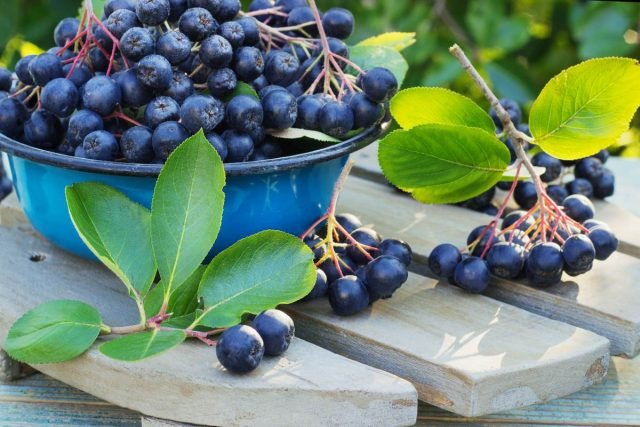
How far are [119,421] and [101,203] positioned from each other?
28cm

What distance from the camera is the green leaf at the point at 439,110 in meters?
1.26

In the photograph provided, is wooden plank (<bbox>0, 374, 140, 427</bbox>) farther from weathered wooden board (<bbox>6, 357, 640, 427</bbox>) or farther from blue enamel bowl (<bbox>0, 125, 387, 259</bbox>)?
blue enamel bowl (<bbox>0, 125, 387, 259</bbox>)

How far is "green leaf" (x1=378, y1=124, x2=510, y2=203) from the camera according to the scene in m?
1.20

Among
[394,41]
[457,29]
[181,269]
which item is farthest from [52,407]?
[457,29]

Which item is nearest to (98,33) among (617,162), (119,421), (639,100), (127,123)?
(127,123)

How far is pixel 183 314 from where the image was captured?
3.70 ft

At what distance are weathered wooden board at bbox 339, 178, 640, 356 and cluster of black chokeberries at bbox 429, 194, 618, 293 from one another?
28mm

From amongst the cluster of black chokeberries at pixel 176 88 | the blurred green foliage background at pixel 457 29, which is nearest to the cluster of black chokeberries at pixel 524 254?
the cluster of black chokeberries at pixel 176 88

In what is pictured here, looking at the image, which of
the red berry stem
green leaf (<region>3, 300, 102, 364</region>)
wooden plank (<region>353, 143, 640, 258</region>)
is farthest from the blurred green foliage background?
green leaf (<region>3, 300, 102, 364</region>)

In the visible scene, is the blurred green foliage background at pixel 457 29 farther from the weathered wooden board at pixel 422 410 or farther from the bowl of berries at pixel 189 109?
the weathered wooden board at pixel 422 410

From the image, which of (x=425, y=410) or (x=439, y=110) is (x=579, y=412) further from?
(x=439, y=110)

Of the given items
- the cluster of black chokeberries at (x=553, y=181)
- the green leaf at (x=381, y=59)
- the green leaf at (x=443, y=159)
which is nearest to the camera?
the green leaf at (x=443, y=159)

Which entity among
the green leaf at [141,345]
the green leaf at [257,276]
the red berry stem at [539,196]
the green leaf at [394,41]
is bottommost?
the green leaf at [141,345]

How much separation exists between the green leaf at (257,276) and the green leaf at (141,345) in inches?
2.4
